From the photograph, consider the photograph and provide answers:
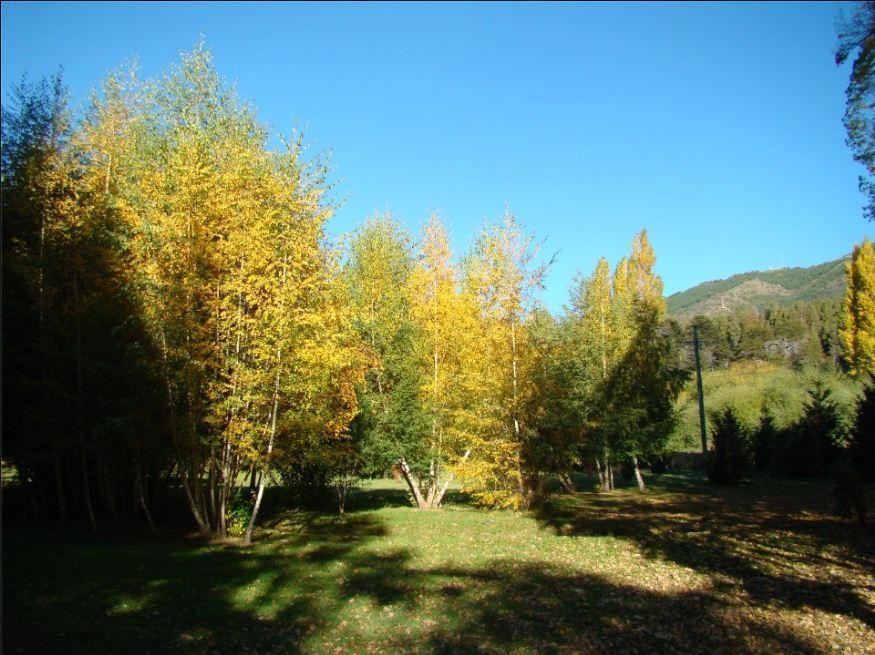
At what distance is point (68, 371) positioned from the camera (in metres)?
13.1

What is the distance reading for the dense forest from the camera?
1202 centimetres

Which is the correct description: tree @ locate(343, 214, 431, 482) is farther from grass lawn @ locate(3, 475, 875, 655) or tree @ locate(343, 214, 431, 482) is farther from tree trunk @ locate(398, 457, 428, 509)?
grass lawn @ locate(3, 475, 875, 655)

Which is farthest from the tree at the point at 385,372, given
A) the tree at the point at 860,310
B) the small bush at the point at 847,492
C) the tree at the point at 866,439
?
the tree at the point at 860,310

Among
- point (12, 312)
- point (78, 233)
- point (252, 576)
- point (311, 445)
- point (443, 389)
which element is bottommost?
point (252, 576)

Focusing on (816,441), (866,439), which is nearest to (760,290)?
(816,441)

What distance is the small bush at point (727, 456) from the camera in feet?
83.9

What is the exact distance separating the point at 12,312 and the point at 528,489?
1462cm

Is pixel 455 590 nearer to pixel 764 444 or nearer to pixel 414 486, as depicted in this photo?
pixel 414 486

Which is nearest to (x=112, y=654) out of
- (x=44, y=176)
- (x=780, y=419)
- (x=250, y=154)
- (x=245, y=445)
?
(x=245, y=445)

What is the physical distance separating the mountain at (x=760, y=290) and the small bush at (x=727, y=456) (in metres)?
120

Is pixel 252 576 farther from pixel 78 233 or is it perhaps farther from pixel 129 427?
pixel 78 233

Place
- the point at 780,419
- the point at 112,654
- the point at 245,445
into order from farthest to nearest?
the point at 780,419
the point at 245,445
the point at 112,654

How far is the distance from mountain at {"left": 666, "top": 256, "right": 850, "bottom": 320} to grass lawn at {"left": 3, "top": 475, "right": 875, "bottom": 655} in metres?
137

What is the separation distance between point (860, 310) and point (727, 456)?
23.1 m
